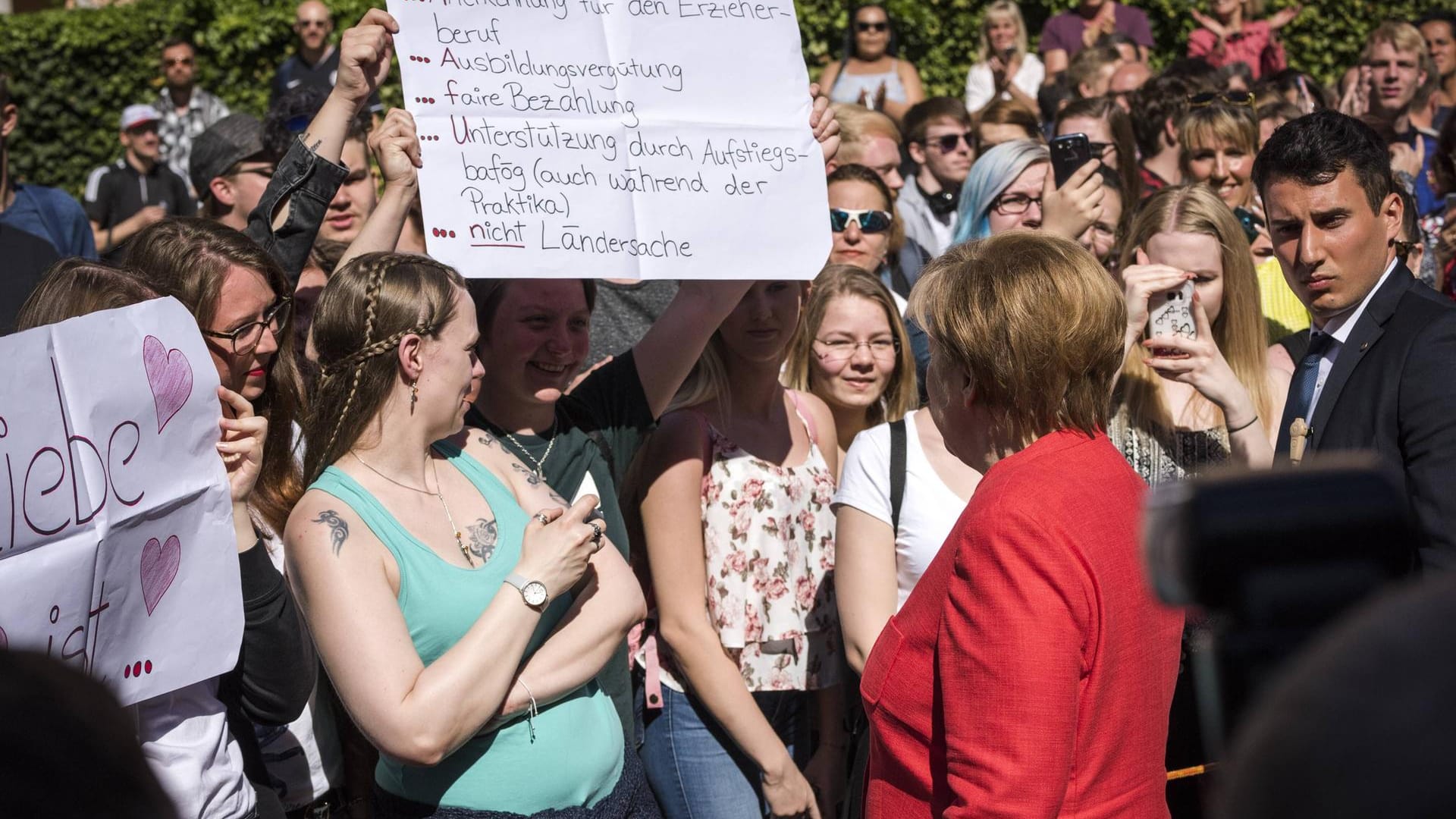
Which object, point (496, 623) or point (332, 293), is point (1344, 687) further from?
point (332, 293)

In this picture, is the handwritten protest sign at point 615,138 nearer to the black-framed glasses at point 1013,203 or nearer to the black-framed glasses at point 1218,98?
the black-framed glasses at point 1013,203

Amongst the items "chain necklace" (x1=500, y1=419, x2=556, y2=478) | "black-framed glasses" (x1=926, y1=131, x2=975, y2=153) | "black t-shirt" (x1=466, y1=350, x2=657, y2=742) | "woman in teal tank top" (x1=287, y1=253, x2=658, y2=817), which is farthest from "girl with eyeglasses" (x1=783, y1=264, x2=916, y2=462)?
"black-framed glasses" (x1=926, y1=131, x2=975, y2=153)

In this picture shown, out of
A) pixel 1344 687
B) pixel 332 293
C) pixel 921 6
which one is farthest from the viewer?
pixel 921 6

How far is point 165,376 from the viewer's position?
7.60 feet

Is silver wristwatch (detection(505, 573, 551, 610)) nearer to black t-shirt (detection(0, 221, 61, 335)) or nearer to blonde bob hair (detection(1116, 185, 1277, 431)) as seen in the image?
blonde bob hair (detection(1116, 185, 1277, 431))

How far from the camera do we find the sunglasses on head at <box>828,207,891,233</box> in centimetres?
475

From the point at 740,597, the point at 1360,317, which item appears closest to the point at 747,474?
the point at 740,597

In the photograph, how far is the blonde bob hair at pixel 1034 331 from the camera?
2.19 metres

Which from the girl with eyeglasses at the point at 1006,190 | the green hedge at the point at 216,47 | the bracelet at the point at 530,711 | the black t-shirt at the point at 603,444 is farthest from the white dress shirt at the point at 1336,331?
the green hedge at the point at 216,47

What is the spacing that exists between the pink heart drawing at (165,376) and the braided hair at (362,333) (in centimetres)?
35

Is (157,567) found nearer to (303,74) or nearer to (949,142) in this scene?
(949,142)

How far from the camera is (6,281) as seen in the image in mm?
4031

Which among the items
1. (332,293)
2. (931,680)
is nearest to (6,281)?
(332,293)

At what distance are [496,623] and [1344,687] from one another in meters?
1.87
